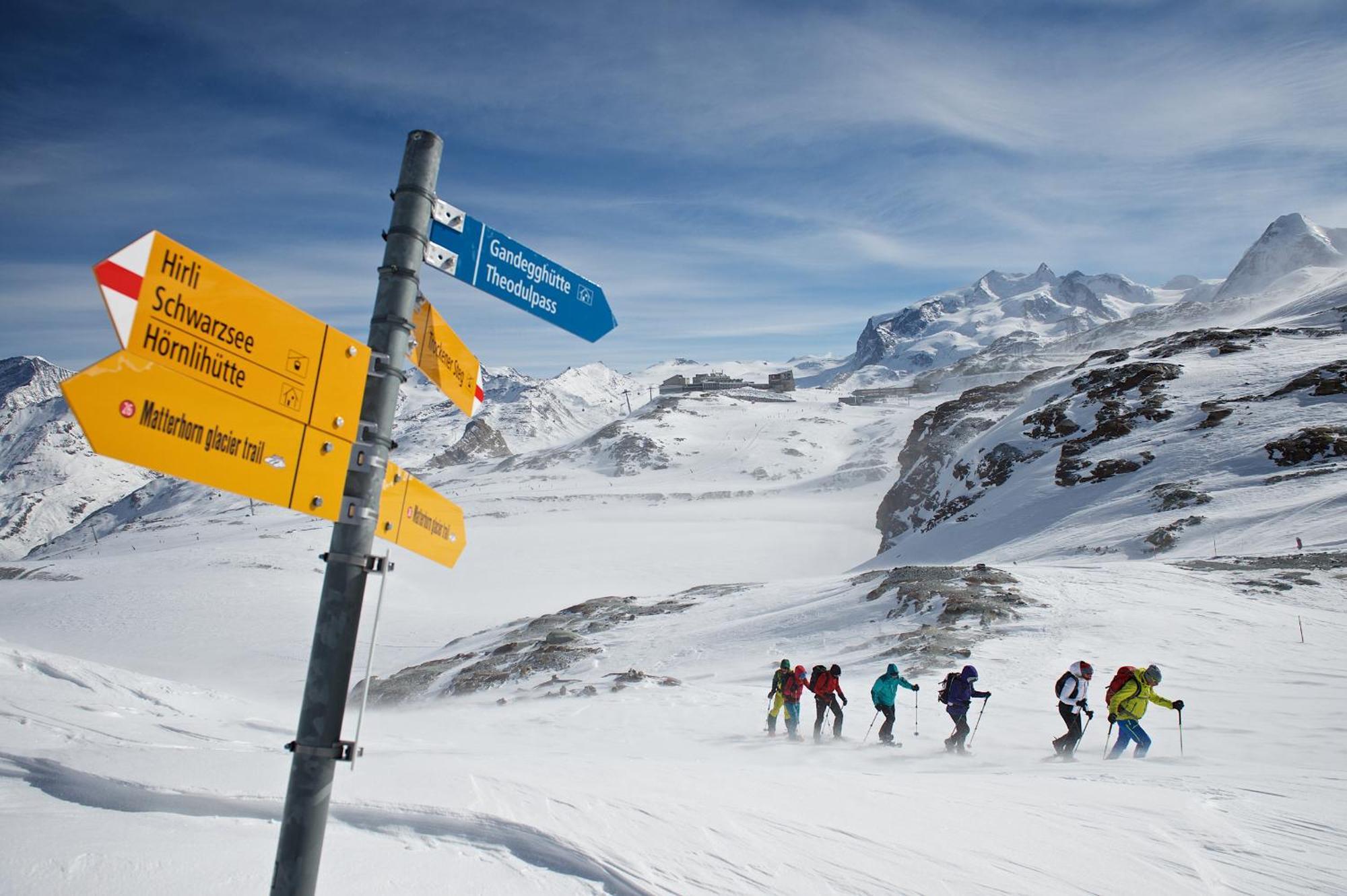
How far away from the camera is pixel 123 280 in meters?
Answer: 2.15

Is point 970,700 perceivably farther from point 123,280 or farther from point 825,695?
point 123,280

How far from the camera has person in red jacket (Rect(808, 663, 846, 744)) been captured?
12938 mm

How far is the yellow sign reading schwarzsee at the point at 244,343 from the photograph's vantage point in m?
2.22

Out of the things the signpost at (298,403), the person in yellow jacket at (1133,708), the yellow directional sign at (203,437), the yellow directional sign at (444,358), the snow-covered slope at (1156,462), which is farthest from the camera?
the snow-covered slope at (1156,462)

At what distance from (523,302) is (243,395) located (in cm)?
146

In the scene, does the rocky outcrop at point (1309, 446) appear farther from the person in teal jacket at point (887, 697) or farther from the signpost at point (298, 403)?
the signpost at point (298, 403)

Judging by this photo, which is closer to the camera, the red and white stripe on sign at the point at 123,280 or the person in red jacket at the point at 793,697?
the red and white stripe on sign at the point at 123,280

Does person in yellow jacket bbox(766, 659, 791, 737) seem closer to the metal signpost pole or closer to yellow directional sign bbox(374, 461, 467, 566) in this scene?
yellow directional sign bbox(374, 461, 467, 566)

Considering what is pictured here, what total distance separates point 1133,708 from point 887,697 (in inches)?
145

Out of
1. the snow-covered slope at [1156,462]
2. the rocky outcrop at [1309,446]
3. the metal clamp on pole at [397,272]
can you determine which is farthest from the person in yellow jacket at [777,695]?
the rocky outcrop at [1309,446]

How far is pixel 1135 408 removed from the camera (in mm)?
45406

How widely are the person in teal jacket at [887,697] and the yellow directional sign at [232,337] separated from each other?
38.0 feet

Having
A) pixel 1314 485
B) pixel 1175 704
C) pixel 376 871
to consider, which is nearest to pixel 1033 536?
pixel 1314 485

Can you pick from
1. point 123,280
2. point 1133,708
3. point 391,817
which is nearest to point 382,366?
point 123,280
